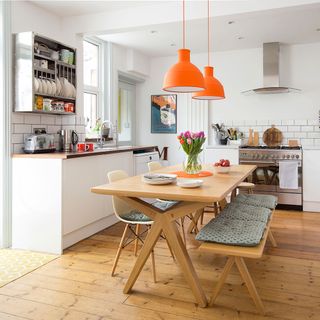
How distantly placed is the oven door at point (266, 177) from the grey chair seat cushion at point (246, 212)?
2.28 m

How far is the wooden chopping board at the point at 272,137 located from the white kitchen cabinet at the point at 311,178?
2.60ft

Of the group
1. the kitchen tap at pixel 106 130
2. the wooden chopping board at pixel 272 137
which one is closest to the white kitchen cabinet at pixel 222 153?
the wooden chopping board at pixel 272 137

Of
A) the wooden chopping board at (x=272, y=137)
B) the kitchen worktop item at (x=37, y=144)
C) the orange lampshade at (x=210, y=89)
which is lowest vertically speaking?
the kitchen worktop item at (x=37, y=144)

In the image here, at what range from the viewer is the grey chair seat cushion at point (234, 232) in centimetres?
211

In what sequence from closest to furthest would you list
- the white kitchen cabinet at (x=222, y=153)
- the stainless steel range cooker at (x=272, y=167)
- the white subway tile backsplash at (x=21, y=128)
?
the white subway tile backsplash at (x=21, y=128), the stainless steel range cooker at (x=272, y=167), the white kitchen cabinet at (x=222, y=153)

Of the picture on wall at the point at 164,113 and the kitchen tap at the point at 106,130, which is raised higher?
the picture on wall at the point at 164,113

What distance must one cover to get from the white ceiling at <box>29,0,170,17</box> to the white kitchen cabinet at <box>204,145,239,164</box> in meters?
2.56

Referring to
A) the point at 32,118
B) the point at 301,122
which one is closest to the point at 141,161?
the point at 32,118

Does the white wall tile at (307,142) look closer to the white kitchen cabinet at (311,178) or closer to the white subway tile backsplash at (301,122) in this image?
the white subway tile backsplash at (301,122)

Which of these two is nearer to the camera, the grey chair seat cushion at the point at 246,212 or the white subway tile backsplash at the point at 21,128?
the grey chair seat cushion at the point at 246,212

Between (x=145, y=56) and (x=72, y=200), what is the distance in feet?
12.3

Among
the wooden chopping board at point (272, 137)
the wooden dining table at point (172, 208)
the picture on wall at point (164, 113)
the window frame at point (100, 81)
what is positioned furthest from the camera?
the picture on wall at point (164, 113)

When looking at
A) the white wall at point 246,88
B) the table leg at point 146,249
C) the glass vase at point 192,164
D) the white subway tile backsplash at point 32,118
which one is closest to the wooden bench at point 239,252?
the table leg at point 146,249

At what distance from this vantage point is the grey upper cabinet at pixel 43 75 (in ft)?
11.2
